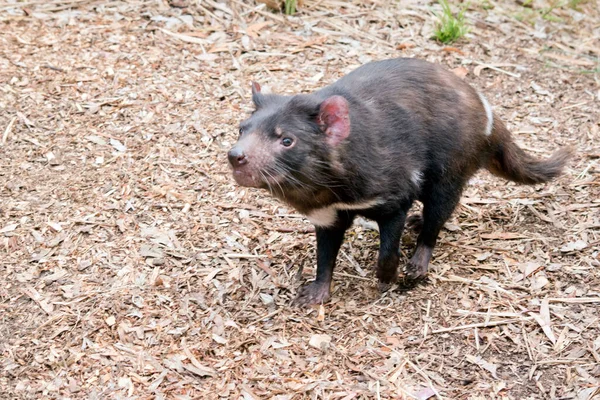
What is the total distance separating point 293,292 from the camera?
412 cm

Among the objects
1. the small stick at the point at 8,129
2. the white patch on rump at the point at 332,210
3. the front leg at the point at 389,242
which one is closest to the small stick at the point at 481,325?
the front leg at the point at 389,242

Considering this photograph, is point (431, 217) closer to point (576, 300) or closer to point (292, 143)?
point (576, 300)

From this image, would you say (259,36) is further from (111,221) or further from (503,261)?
(503,261)

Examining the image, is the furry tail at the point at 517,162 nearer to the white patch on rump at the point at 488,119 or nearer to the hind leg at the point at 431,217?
the white patch on rump at the point at 488,119

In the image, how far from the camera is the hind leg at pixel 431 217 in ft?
13.1

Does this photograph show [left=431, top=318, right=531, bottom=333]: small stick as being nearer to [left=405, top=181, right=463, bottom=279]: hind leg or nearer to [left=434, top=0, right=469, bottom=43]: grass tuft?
[left=405, top=181, right=463, bottom=279]: hind leg

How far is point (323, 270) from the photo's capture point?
159 inches

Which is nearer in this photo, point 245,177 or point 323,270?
point 245,177

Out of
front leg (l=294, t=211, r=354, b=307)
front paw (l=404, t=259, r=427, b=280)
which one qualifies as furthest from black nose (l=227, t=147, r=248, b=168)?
front paw (l=404, t=259, r=427, b=280)

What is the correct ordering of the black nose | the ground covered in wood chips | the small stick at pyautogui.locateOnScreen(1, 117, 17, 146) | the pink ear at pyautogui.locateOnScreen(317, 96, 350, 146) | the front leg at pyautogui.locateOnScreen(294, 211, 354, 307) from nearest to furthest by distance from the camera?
1. the black nose
2. the pink ear at pyautogui.locateOnScreen(317, 96, 350, 146)
3. the ground covered in wood chips
4. the front leg at pyautogui.locateOnScreen(294, 211, 354, 307)
5. the small stick at pyautogui.locateOnScreen(1, 117, 17, 146)

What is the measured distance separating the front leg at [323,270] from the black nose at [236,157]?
2.72 ft

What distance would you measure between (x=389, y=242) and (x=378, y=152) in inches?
19.1

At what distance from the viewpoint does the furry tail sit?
4199 millimetres

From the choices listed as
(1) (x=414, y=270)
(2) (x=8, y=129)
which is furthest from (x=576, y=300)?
(2) (x=8, y=129)
